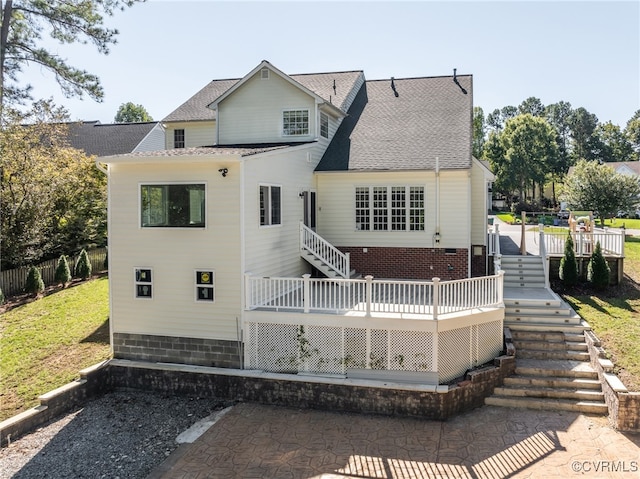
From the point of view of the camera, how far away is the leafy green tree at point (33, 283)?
16.7 meters

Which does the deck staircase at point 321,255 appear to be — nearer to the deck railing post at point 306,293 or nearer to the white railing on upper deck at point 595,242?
the deck railing post at point 306,293

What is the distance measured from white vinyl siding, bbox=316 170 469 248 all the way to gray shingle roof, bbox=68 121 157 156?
19.6m

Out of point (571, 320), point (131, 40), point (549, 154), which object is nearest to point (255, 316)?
point (571, 320)

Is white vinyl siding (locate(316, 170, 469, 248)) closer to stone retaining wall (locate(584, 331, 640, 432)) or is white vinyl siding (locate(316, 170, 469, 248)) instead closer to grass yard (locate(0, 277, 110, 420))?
stone retaining wall (locate(584, 331, 640, 432))

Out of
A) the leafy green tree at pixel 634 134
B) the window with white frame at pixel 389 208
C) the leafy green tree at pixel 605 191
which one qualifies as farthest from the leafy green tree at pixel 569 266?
the leafy green tree at pixel 634 134

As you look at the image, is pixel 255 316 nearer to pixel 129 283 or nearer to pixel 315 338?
pixel 315 338

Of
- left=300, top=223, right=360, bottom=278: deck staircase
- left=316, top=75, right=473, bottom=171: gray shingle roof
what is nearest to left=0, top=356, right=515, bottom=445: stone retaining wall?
left=300, top=223, right=360, bottom=278: deck staircase

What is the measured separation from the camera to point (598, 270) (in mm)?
14945

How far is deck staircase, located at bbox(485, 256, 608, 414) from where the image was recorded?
10.1 meters

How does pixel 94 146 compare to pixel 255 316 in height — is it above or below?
above

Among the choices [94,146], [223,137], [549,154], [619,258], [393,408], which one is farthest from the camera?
[549,154]

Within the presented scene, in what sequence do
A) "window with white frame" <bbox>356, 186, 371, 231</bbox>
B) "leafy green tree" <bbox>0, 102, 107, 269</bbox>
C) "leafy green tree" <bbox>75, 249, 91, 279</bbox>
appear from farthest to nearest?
"leafy green tree" <bbox>75, 249, 91, 279</bbox>
"leafy green tree" <bbox>0, 102, 107, 269</bbox>
"window with white frame" <bbox>356, 186, 371, 231</bbox>

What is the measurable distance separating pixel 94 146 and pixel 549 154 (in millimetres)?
45449

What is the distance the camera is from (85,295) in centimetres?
1703
